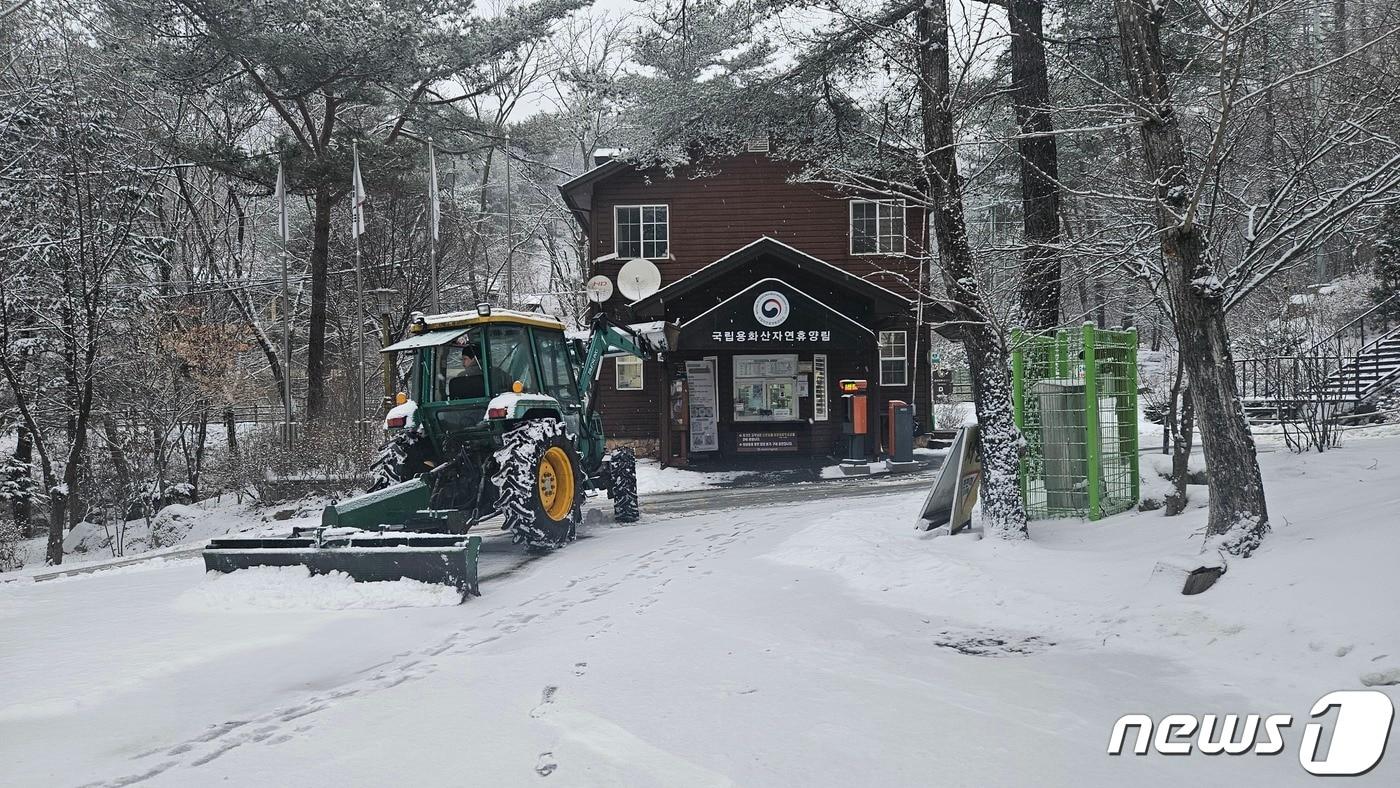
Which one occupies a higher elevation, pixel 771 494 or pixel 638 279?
pixel 638 279

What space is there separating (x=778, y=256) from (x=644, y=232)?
4.43 metres

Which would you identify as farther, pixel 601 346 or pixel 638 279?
pixel 638 279

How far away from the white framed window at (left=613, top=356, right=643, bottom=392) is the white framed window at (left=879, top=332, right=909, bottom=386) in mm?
6026

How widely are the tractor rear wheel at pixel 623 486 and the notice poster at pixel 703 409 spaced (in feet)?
31.6

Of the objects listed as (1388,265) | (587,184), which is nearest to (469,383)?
(587,184)

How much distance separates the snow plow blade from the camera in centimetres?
→ 722


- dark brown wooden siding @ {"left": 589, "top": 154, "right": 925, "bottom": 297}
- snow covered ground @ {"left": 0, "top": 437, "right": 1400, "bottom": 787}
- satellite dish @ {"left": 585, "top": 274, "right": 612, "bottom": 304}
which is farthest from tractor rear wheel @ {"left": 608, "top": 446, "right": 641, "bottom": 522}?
dark brown wooden siding @ {"left": 589, "top": 154, "right": 925, "bottom": 297}

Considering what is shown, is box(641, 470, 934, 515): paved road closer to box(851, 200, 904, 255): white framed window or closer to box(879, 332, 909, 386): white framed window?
box(879, 332, 909, 386): white framed window

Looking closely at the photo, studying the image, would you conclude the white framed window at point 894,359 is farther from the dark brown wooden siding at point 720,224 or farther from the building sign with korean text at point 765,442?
the building sign with korean text at point 765,442

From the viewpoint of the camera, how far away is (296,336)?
113 feet

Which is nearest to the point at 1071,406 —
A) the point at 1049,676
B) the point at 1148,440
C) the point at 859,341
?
the point at 1049,676

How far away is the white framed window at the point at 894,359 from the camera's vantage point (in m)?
24.2

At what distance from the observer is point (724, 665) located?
5363mm

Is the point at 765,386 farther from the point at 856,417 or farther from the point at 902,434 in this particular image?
the point at 902,434
